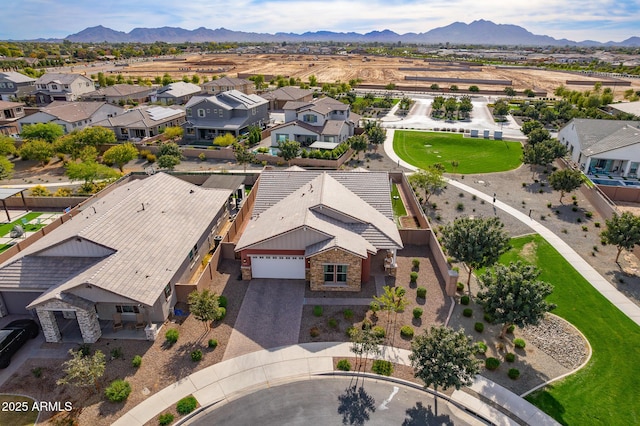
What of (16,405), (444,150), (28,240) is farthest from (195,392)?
(444,150)

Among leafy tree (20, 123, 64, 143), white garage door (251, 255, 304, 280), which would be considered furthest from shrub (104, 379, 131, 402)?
leafy tree (20, 123, 64, 143)

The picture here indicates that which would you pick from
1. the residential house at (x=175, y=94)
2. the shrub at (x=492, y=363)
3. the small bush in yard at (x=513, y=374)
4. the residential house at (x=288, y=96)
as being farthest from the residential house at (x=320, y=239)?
the residential house at (x=175, y=94)

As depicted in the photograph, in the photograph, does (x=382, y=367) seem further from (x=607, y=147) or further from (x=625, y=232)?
(x=607, y=147)

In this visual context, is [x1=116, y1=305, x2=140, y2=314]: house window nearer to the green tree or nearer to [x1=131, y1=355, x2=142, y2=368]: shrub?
[x1=131, y1=355, x2=142, y2=368]: shrub

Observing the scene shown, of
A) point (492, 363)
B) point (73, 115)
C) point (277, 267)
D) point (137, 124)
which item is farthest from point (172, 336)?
point (73, 115)

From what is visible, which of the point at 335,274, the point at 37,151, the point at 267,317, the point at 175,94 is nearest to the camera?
the point at 267,317

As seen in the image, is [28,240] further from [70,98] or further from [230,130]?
[70,98]

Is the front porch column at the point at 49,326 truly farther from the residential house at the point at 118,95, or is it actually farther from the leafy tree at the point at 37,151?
the residential house at the point at 118,95
